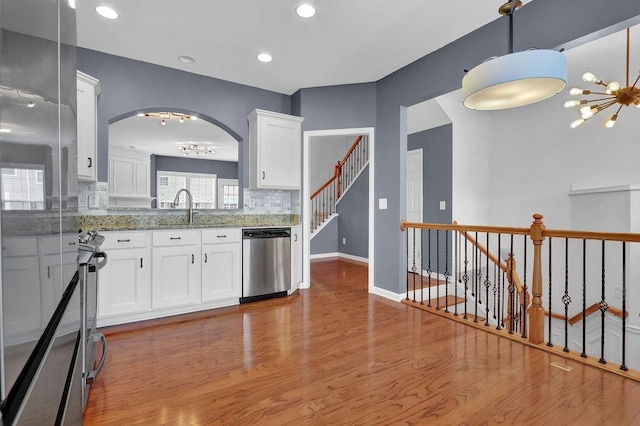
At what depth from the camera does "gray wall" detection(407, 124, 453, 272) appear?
197 inches

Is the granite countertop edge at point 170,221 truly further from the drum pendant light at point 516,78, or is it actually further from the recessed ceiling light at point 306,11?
the drum pendant light at point 516,78

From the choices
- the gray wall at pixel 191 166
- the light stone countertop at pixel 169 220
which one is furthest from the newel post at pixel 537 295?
the gray wall at pixel 191 166

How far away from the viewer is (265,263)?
3758 millimetres

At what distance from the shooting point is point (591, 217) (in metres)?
4.38

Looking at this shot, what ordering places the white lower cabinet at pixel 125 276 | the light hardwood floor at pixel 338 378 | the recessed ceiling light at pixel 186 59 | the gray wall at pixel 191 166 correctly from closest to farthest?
the light hardwood floor at pixel 338 378 → the white lower cabinet at pixel 125 276 → the recessed ceiling light at pixel 186 59 → the gray wall at pixel 191 166

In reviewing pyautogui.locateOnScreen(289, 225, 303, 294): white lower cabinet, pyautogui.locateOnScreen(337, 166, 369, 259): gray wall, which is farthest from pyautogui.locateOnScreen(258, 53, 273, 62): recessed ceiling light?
pyautogui.locateOnScreen(337, 166, 369, 259): gray wall

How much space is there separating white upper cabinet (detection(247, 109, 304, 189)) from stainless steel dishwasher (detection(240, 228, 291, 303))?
70 centimetres

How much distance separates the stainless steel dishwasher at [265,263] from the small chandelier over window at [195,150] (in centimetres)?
451

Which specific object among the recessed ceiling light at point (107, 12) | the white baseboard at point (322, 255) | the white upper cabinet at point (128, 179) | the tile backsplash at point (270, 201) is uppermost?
the recessed ceiling light at point (107, 12)

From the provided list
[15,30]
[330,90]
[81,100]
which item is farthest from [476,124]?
[15,30]

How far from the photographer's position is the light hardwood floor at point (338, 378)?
1.68m

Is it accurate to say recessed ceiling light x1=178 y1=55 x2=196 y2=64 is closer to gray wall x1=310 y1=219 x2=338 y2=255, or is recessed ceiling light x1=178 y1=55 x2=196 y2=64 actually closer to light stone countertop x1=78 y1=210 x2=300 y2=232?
light stone countertop x1=78 y1=210 x2=300 y2=232

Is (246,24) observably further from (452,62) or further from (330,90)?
(452,62)

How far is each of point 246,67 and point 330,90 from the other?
1184 millimetres
